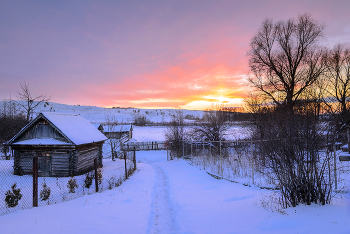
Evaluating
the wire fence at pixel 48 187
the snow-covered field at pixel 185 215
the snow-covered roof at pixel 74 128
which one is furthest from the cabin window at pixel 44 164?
the snow-covered field at pixel 185 215

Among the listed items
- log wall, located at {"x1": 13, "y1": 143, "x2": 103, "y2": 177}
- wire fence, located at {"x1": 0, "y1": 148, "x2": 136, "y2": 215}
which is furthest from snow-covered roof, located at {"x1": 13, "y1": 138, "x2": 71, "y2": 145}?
wire fence, located at {"x1": 0, "y1": 148, "x2": 136, "y2": 215}

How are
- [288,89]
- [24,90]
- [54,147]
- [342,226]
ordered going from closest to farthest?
[342,226] < [54,147] < [288,89] < [24,90]

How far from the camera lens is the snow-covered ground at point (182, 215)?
482 centimetres

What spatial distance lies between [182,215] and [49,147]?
587 inches

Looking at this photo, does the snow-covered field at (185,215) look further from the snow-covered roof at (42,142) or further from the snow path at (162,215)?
the snow-covered roof at (42,142)

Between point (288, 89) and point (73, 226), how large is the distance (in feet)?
63.9

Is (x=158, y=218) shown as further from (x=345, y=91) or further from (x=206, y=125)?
(x=345, y=91)

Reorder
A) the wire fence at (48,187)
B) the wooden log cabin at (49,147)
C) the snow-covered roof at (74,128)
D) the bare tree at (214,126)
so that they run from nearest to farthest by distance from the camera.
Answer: the wire fence at (48,187) → the wooden log cabin at (49,147) → the snow-covered roof at (74,128) → the bare tree at (214,126)

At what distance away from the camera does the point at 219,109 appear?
2330 centimetres

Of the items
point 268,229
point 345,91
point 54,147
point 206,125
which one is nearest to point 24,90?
point 54,147

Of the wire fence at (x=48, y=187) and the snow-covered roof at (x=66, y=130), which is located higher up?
the snow-covered roof at (x=66, y=130)

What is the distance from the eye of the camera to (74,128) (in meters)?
18.6

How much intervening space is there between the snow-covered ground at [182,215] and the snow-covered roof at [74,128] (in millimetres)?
9868

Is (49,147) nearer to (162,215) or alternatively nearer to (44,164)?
(44,164)
